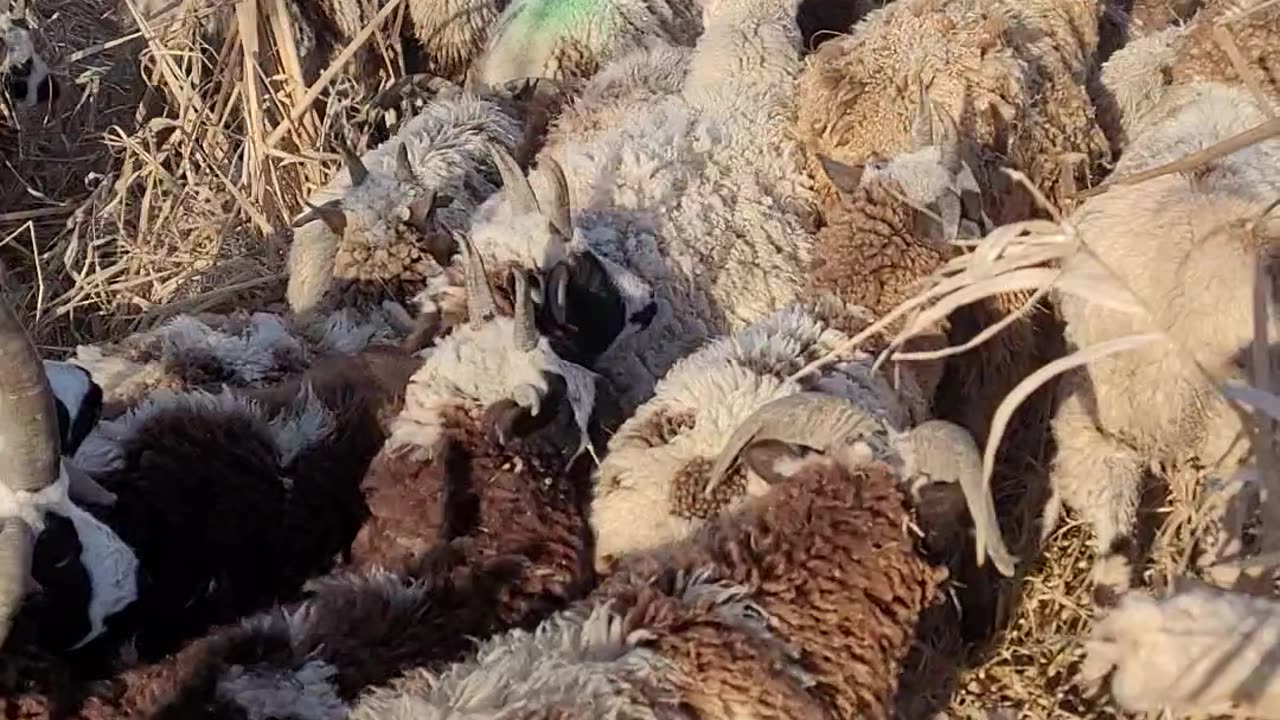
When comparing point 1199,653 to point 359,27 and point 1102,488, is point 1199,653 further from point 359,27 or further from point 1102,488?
point 359,27

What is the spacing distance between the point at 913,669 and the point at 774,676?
118 centimetres

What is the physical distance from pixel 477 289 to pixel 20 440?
138 centimetres

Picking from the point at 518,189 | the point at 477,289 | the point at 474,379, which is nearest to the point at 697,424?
the point at 474,379

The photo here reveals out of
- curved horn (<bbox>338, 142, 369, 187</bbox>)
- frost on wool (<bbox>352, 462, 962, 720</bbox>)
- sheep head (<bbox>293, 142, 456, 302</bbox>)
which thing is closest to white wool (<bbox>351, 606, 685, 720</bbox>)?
frost on wool (<bbox>352, 462, 962, 720</bbox>)

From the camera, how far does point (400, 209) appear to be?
5254 mm

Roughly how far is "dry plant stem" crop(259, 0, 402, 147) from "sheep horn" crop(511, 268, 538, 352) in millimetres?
2445

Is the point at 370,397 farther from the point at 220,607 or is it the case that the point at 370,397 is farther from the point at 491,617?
the point at 491,617

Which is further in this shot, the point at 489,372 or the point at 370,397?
the point at 370,397

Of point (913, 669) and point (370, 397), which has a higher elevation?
point (370, 397)

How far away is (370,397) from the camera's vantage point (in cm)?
441

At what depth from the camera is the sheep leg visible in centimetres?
453

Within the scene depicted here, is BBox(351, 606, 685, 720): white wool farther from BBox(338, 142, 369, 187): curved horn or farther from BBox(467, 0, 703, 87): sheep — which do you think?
BBox(467, 0, 703, 87): sheep

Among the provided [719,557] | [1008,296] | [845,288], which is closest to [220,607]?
[719,557]

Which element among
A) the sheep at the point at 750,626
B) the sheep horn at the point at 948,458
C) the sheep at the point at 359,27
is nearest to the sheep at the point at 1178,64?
the sheep horn at the point at 948,458
